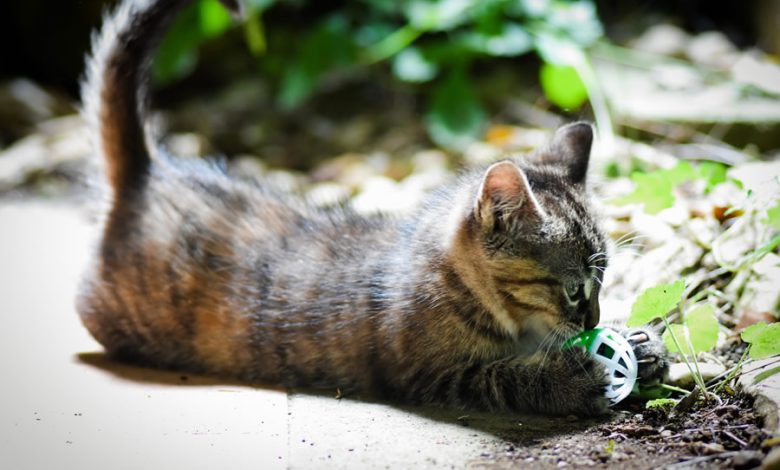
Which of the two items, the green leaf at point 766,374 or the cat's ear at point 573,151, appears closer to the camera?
the green leaf at point 766,374

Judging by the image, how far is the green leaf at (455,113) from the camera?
619cm

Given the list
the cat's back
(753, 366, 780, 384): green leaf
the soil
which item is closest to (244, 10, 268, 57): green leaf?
the cat's back

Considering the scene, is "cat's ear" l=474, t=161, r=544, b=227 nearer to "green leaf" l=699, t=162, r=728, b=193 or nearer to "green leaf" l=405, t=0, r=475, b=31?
"green leaf" l=699, t=162, r=728, b=193

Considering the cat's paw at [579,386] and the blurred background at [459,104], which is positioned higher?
the blurred background at [459,104]

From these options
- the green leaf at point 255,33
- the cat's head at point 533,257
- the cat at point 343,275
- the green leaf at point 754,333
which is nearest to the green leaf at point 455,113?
the green leaf at point 255,33

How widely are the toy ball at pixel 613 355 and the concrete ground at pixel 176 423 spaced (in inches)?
14.7

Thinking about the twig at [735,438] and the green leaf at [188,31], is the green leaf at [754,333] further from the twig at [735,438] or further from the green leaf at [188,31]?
the green leaf at [188,31]

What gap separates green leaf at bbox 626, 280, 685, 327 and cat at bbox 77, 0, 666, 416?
283 mm

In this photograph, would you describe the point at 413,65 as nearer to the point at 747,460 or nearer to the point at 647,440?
the point at 647,440

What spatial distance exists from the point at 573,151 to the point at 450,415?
4.19 feet

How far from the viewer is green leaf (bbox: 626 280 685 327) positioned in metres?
2.94

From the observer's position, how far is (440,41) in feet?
22.7

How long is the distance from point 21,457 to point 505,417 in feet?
5.56

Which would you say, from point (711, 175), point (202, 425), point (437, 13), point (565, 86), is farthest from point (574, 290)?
point (437, 13)
